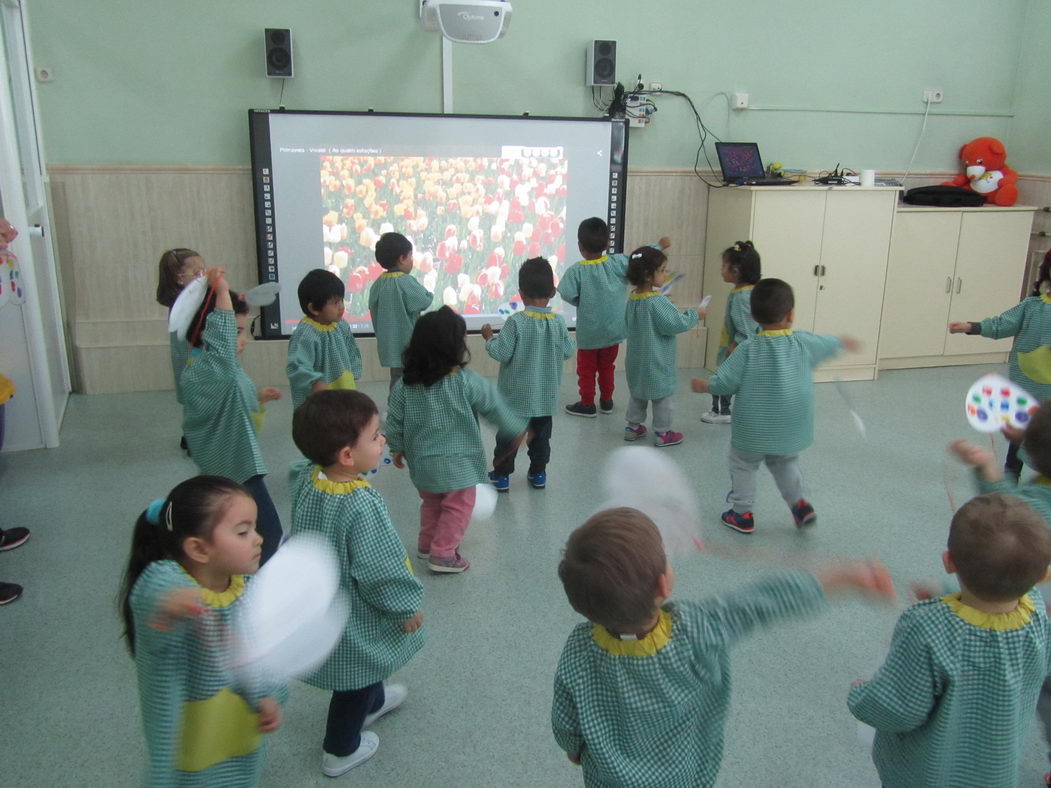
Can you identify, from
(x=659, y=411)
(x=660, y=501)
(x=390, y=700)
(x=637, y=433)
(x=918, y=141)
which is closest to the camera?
(x=660, y=501)

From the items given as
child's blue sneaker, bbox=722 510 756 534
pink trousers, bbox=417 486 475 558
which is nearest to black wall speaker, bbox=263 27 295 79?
pink trousers, bbox=417 486 475 558

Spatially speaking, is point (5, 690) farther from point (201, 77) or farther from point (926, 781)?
point (201, 77)

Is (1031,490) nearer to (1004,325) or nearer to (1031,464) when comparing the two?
(1031,464)

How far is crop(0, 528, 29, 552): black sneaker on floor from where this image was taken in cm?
305

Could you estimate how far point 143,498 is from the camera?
3.54 metres

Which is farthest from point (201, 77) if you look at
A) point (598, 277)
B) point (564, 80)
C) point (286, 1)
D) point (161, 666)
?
point (161, 666)

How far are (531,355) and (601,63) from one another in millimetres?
2552

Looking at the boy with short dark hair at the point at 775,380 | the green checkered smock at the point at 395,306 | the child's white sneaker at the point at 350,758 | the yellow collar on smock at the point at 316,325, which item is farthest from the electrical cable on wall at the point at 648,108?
the child's white sneaker at the point at 350,758

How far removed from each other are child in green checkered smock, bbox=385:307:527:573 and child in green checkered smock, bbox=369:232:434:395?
1.45 m

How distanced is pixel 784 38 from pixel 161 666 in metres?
5.51

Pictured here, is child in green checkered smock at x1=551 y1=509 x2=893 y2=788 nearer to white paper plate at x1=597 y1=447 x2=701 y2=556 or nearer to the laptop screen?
white paper plate at x1=597 y1=447 x2=701 y2=556

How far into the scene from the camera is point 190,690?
1.36 meters

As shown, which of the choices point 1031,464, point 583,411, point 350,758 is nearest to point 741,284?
point 583,411

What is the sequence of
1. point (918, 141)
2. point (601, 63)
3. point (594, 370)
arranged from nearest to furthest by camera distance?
point (594, 370) → point (601, 63) → point (918, 141)
